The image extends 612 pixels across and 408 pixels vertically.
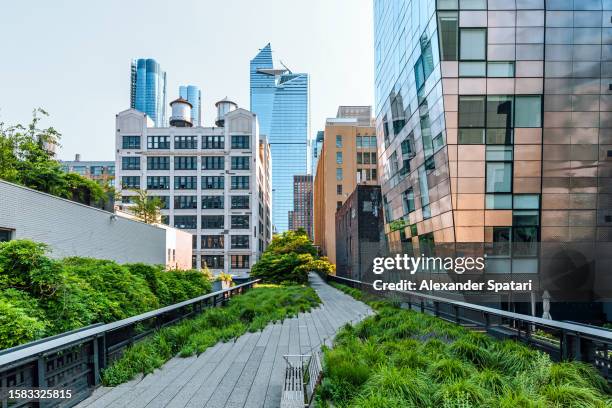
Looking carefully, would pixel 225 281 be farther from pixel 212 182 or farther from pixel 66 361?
pixel 212 182

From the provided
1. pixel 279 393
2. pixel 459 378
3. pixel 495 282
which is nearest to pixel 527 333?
pixel 459 378

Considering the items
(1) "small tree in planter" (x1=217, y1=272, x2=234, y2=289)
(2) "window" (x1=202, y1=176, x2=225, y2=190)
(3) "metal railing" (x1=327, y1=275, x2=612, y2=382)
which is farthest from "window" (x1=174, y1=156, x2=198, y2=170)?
(3) "metal railing" (x1=327, y1=275, x2=612, y2=382)

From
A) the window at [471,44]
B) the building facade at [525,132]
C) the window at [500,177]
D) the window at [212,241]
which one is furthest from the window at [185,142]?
the window at [500,177]

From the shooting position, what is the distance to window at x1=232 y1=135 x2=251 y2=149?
64.8 m

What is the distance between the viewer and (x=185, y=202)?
211 ft

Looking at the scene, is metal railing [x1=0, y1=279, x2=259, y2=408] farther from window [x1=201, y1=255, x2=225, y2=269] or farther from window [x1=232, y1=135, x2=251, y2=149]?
window [x1=232, y1=135, x2=251, y2=149]

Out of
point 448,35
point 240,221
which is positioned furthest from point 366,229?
point 240,221

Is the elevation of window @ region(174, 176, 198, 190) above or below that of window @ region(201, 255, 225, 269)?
above

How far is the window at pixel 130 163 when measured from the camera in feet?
211

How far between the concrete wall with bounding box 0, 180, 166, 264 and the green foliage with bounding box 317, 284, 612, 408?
Answer: 10.1 metres

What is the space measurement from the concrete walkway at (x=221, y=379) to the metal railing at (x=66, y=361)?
0.32 m

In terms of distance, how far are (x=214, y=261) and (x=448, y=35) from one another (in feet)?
167

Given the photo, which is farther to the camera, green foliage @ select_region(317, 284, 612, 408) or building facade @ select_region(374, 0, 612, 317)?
building facade @ select_region(374, 0, 612, 317)

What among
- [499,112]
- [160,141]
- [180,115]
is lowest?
[499,112]
